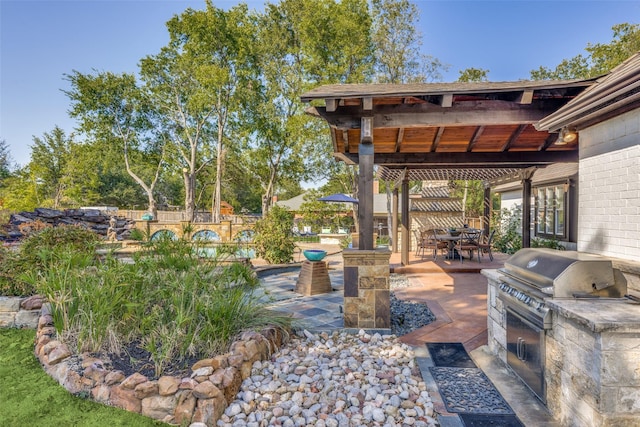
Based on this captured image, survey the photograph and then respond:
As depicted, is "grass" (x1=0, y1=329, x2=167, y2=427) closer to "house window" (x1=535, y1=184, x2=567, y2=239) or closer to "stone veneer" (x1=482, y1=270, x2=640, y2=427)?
"stone veneer" (x1=482, y1=270, x2=640, y2=427)

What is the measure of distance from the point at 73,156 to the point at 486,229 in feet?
94.6

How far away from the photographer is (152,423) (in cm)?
238

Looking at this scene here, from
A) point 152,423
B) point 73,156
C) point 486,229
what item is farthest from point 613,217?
point 73,156

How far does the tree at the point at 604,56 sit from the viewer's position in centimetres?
1439

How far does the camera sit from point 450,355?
11.3 ft

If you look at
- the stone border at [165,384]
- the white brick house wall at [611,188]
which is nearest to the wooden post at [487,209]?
the white brick house wall at [611,188]

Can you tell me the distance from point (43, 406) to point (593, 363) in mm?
3889

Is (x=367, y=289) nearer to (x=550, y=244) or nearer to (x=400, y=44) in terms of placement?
(x=550, y=244)

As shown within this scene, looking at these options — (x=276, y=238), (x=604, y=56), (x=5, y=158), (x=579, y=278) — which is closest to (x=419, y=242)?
(x=276, y=238)

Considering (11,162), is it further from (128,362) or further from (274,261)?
(128,362)

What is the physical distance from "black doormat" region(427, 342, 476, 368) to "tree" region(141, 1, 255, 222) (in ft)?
60.5

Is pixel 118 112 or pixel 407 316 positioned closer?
pixel 407 316

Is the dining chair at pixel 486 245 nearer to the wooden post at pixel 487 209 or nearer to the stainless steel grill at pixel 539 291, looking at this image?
the wooden post at pixel 487 209

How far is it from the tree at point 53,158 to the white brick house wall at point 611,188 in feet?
104
